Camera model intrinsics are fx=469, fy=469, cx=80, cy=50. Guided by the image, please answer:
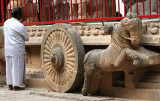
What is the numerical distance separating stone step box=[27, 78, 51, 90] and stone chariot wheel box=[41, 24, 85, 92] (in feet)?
0.89

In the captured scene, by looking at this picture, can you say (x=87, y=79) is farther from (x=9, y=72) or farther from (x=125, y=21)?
(x=9, y=72)

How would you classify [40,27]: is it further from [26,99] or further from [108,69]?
[108,69]

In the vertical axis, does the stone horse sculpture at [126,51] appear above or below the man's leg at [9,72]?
above

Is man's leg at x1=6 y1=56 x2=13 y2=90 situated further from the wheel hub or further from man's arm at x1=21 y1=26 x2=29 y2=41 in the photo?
the wheel hub

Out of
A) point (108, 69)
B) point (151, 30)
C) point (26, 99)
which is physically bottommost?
point (26, 99)

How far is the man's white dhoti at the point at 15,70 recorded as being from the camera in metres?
8.89

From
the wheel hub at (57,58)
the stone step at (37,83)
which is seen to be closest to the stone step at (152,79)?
the wheel hub at (57,58)

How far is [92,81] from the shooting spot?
7.45 meters

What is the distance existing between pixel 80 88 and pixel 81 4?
1488mm

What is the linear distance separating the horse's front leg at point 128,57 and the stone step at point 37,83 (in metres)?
2.24

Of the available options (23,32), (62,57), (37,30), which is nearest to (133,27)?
(62,57)

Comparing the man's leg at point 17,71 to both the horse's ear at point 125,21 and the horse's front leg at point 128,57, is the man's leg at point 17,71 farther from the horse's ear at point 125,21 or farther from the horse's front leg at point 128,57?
the horse's ear at point 125,21

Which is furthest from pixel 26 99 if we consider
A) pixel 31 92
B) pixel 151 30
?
pixel 151 30

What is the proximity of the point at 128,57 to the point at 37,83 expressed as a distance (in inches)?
110
